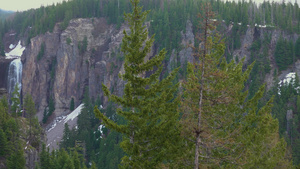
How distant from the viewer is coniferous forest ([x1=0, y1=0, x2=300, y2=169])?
Result: 1480cm

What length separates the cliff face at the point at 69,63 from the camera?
376 feet

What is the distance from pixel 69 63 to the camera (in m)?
117

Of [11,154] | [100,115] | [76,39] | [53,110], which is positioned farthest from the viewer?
[76,39]

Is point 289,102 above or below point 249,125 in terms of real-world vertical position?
below

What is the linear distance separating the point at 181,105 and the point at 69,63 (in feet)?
351

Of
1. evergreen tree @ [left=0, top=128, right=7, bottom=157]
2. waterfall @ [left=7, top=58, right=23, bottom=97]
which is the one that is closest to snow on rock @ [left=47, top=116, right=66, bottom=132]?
waterfall @ [left=7, top=58, right=23, bottom=97]

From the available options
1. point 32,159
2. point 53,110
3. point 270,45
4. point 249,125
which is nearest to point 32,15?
point 53,110

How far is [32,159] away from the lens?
50594 millimetres

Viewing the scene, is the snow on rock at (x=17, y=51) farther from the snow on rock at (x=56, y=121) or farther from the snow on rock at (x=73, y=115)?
the snow on rock at (x=73, y=115)

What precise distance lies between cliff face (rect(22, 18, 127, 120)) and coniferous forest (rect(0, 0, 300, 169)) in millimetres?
4223

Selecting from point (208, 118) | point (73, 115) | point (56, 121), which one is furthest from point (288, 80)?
point (208, 118)

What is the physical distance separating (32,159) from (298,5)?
99143mm

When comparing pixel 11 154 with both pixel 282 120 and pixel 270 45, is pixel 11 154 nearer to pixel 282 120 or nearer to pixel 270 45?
pixel 282 120

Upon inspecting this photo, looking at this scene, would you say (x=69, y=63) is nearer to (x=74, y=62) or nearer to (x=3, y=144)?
(x=74, y=62)
